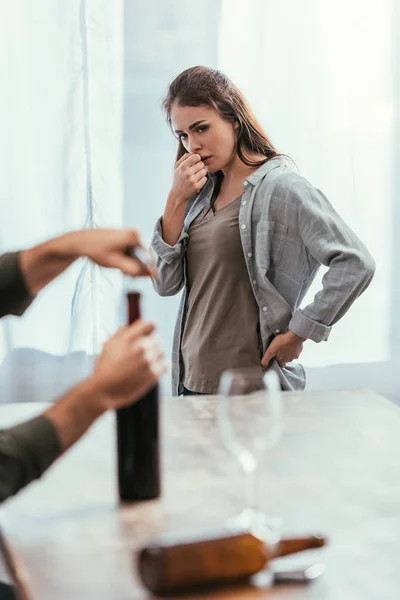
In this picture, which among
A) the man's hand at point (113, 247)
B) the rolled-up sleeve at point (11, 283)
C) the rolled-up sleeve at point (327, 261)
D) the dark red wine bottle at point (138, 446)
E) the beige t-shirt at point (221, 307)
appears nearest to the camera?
the dark red wine bottle at point (138, 446)

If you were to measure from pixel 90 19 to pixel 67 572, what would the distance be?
260cm

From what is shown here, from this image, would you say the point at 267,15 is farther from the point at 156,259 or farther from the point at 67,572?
the point at 67,572

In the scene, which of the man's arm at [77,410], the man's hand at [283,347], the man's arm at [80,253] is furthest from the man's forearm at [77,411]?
the man's hand at [283,347]

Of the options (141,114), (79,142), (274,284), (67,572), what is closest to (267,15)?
(141,114)

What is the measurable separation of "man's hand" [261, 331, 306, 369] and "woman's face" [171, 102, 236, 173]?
0.52 m

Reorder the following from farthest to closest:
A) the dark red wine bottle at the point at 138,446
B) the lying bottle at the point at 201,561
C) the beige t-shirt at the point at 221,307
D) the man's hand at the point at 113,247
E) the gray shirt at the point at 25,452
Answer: the beige t-shirt at the point at 221,307
the man's hand at the point at 113,247
the dark red wine bottle at the point at 138,446
the gray shirt at the point at 25,452
the lying bottle at the point at 201,561

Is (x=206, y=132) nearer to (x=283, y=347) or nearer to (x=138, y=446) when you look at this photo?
(x=283, y=347)

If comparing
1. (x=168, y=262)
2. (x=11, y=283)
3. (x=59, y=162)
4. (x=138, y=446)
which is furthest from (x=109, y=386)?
(x=59, y=162)

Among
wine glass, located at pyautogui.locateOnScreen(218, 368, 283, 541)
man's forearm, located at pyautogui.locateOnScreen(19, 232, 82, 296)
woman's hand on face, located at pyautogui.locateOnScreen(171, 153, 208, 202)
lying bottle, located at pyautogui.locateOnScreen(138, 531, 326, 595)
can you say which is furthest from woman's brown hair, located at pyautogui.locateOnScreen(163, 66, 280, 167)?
lying bottle, located at pyautogui.locateOnScreen(138, 531, 326, 595)

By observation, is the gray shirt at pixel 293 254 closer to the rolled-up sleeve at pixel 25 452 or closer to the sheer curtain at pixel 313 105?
the sheer curtain at pixel 313 105

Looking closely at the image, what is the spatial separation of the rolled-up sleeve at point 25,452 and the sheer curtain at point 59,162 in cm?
224

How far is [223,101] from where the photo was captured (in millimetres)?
2385

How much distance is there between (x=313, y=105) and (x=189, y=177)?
119 cm

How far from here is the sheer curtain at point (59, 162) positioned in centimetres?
318
